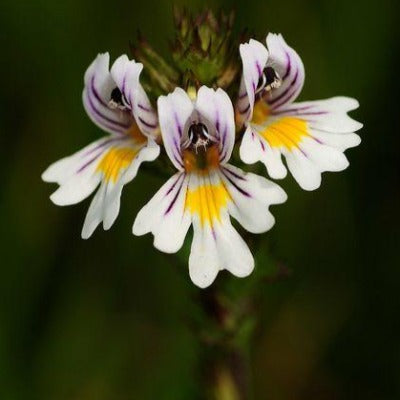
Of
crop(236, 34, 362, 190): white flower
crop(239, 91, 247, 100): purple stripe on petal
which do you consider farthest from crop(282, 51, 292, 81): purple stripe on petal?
crop(239, 91, 247, 100): purple stripe on petal

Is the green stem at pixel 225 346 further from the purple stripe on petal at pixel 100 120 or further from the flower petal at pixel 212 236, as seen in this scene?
the purple stripe on petal at pixel 100 120

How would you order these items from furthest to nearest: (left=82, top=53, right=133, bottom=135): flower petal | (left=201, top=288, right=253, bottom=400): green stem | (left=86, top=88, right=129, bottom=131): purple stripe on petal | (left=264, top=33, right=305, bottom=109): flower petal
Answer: (left=201, top=288, right=253, bottom=400): green stem → (left=86, top=88, right=129, bottom=131): purple stripe on petal → (left=82, top=53, right=133, bottom=135): flower petal → (left=264, top=33, right=305, bottom=109): flower petal

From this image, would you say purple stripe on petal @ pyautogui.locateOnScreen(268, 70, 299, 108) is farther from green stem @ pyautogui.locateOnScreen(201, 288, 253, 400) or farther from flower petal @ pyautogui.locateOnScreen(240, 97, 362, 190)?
green stem @ pyautogui.locateOnScreen(201, 288, 253, 400)

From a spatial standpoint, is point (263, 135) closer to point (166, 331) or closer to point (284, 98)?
point (284, 98)

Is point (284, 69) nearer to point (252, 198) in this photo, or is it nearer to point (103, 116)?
point (252, 198)

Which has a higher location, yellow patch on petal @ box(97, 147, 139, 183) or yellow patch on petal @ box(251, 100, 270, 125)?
yellow patch on petal @ box(251, 100, 270, 125)

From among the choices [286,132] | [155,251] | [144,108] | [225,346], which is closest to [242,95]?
[286,132]

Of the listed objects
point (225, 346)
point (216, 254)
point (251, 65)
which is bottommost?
point (225, 346)
